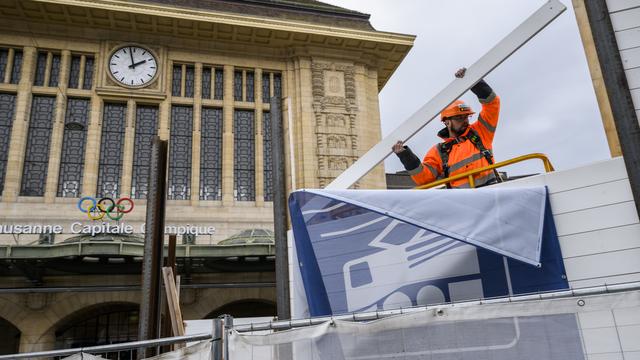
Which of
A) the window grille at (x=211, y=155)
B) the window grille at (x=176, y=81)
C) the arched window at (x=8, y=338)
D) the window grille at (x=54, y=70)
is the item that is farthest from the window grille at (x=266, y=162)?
the arched window at (x=8, y=338)

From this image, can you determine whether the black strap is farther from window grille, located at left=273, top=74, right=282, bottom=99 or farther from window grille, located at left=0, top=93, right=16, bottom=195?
window grille, located at left=0, top=93, right=16, bottom=195

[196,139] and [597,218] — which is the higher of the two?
[196,139]

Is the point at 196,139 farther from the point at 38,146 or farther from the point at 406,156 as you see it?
the point at 406,156

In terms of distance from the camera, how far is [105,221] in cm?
2003

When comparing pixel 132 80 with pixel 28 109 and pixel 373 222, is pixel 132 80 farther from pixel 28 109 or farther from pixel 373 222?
pixel 373 222

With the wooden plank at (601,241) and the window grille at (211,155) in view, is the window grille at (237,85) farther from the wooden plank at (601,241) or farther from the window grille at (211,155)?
the wooden plank at (601,241)

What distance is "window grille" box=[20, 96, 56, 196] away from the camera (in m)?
20.6

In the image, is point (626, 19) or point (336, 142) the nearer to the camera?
point (626, 19)

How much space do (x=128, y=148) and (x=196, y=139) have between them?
120 inches

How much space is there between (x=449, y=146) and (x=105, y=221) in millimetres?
16674

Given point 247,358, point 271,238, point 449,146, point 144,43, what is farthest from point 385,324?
point 144,43

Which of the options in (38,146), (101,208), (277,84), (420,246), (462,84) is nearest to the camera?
(420,246)

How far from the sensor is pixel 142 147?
74.0 feet

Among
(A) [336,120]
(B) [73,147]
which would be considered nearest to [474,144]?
(A) [336,120]
